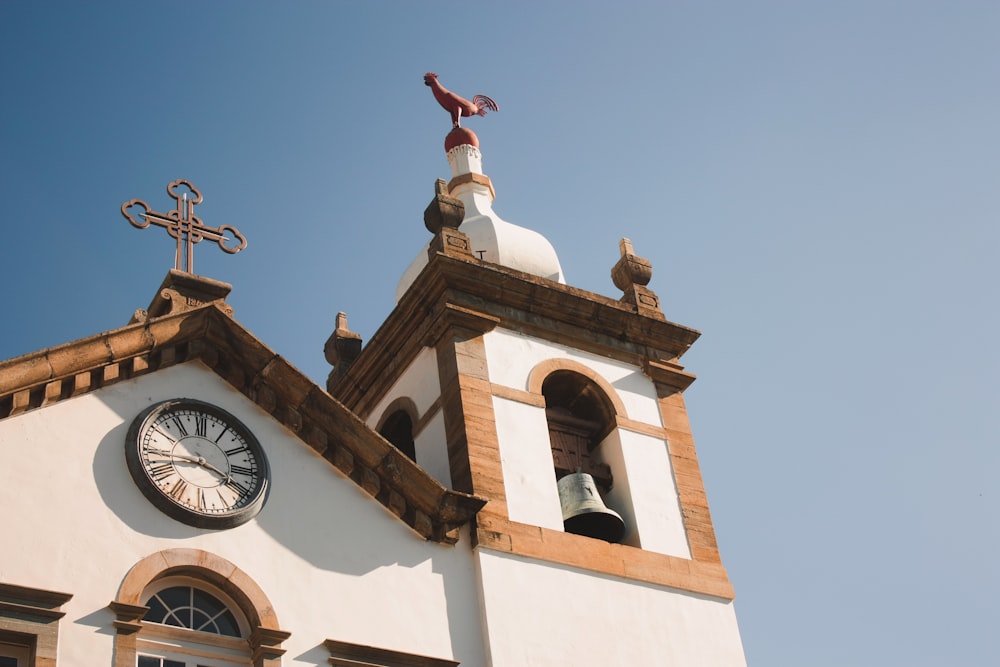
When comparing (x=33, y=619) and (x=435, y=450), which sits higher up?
(x=435, y=450)

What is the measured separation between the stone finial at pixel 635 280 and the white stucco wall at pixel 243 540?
5.60m

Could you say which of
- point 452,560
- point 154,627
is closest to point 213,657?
point 154,627

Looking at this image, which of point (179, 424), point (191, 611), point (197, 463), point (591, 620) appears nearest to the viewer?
point (191, 611)

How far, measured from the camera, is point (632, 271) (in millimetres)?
22875

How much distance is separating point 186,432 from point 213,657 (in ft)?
8.49

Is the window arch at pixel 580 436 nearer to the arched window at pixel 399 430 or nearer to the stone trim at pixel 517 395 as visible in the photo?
the stone trim at pixel 517 395

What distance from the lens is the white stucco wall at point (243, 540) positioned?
49.5ft

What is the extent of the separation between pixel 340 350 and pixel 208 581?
27.3 feet

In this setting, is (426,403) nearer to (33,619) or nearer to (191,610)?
(191,610)

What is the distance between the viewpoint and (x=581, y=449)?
2100 centimetres

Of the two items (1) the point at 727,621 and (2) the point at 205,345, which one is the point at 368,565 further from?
(1) the point at 727,621

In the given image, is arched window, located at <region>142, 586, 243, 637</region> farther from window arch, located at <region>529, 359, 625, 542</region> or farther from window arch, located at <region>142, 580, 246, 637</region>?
window arch, located at <region>529, 359, 625, 542</region>

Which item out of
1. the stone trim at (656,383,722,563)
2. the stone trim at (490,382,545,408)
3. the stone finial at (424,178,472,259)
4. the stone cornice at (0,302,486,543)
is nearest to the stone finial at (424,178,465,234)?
the stone finial at (424,178,472,259)

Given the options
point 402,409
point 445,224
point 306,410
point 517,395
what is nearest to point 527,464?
point 517,395
